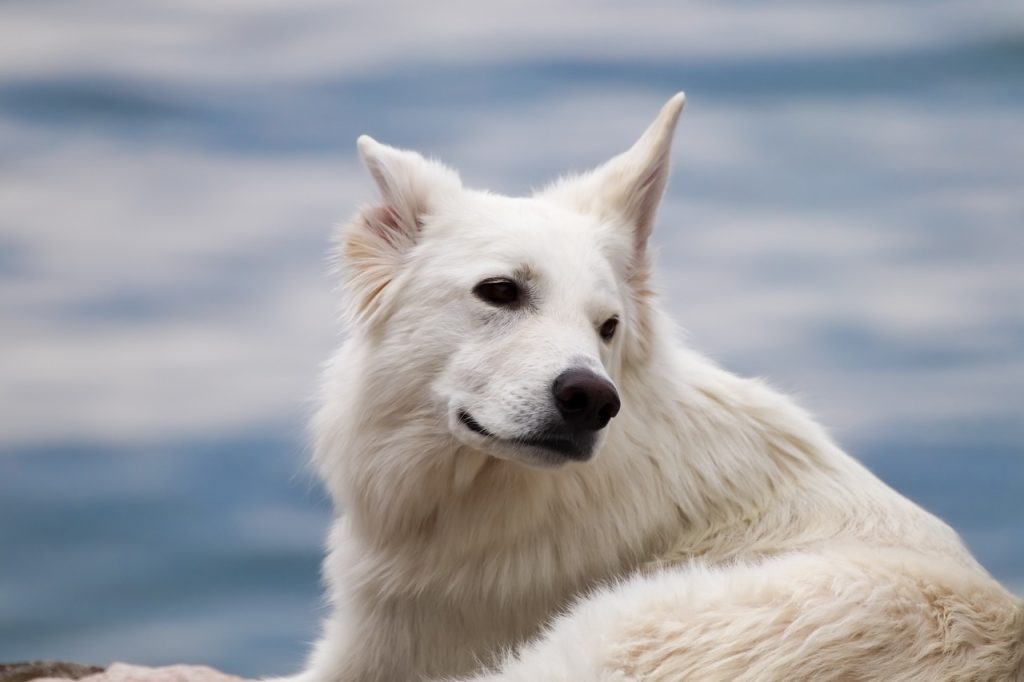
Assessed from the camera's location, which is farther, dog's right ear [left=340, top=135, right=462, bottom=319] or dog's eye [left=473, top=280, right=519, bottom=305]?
dog's right ear [left=340, top=135, right=462, bottom=319]

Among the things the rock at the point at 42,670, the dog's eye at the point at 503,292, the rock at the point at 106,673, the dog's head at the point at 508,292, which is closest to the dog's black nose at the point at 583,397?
the dog's head at the point at 508,292

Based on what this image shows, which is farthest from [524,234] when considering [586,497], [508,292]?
[586,497]

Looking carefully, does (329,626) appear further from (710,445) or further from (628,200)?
(628,200)

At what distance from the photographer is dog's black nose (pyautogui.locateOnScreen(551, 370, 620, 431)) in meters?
4.01

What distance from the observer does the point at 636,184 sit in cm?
481

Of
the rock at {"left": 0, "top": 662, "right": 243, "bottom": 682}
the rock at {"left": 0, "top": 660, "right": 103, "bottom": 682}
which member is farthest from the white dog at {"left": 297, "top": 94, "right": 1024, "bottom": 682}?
the rock at {"left": 0, "top": 660, "right": 103, "bottom": 682}

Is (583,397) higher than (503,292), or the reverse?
(503,292)

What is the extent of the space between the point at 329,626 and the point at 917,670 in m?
2.45

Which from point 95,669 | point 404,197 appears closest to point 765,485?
point 404,197

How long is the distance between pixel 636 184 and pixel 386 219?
955 millimetres

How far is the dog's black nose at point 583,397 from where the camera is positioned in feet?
13.1

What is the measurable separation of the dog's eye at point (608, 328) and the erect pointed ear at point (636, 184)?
0.46 metres

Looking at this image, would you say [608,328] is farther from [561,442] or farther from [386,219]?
[386,219]

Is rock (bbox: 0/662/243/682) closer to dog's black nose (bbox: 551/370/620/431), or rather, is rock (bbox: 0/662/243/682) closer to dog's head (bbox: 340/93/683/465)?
dog's head (bbox: 340/93/683/465)
